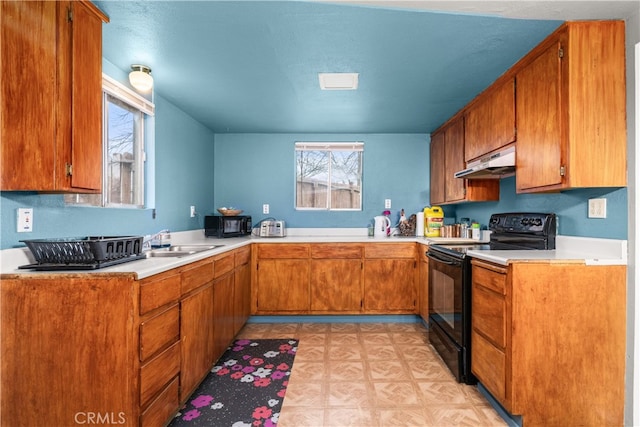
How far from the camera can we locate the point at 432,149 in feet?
12.5

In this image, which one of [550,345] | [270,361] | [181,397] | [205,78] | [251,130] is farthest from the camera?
[251,130]

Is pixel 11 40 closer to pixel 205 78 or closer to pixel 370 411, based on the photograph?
pixel 205 78

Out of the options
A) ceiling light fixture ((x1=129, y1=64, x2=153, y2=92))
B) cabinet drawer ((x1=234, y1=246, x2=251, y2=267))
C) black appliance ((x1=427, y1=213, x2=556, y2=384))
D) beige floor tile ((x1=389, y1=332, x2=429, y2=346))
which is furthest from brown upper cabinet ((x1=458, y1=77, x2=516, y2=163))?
ceiling light fixture ((x1=129, y1=64, x2=153, y2=92))

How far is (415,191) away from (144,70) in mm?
3059

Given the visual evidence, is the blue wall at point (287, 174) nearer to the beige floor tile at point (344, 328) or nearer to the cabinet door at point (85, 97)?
the beige floor tile at point (344, 328)

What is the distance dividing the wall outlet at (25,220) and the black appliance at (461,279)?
2476mm

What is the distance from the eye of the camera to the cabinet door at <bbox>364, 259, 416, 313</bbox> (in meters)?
3.30

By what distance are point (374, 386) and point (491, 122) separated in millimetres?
2108

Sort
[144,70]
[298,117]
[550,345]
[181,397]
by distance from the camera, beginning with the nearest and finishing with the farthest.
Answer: [550,345] < [181,397] < [144,70] < [298,117]

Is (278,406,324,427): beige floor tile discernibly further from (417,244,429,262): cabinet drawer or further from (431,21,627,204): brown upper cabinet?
(431,21,627,204): brown upper cabinet

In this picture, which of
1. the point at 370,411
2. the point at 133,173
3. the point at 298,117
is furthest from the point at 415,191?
the point at 133,173

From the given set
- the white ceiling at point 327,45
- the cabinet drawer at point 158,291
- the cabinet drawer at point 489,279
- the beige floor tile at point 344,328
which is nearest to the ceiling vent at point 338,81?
the white ceiling at point 327,45

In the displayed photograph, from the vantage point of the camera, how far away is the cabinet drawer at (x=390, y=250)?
3.30m

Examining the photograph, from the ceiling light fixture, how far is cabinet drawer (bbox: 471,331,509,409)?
2.77m
